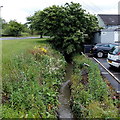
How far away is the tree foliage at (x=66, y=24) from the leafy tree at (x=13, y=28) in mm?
16986

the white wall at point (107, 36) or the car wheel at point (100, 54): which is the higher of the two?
the white wall at point (107, 36)

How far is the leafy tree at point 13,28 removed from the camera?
31578 mm

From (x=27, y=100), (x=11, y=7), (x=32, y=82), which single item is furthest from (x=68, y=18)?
(x=27, y=100)

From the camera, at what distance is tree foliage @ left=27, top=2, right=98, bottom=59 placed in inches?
578

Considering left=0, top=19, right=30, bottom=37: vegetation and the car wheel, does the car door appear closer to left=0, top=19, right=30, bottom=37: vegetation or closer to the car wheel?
the car wheel

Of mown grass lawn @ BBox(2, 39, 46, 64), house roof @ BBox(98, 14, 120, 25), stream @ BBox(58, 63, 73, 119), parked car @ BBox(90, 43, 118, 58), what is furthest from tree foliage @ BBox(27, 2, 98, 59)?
house roof @ BBox(98, 14, 120, 25)

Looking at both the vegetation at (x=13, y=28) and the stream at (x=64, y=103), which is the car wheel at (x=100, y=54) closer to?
the stream at (x=64, y=103)

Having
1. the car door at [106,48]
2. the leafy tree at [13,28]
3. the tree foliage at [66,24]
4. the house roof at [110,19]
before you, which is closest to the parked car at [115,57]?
the car door at [106,48]

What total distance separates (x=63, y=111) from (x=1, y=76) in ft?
8.04

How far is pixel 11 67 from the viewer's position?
6.38 meters

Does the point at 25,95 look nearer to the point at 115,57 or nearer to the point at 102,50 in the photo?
the point at 115,57

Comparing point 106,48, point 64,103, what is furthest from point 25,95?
point 106,48

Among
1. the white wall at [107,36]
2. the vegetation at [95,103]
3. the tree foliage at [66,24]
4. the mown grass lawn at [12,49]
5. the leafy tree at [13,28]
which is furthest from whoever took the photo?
the leafy tree at [13,28]

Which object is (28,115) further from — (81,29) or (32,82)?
(81,29)
